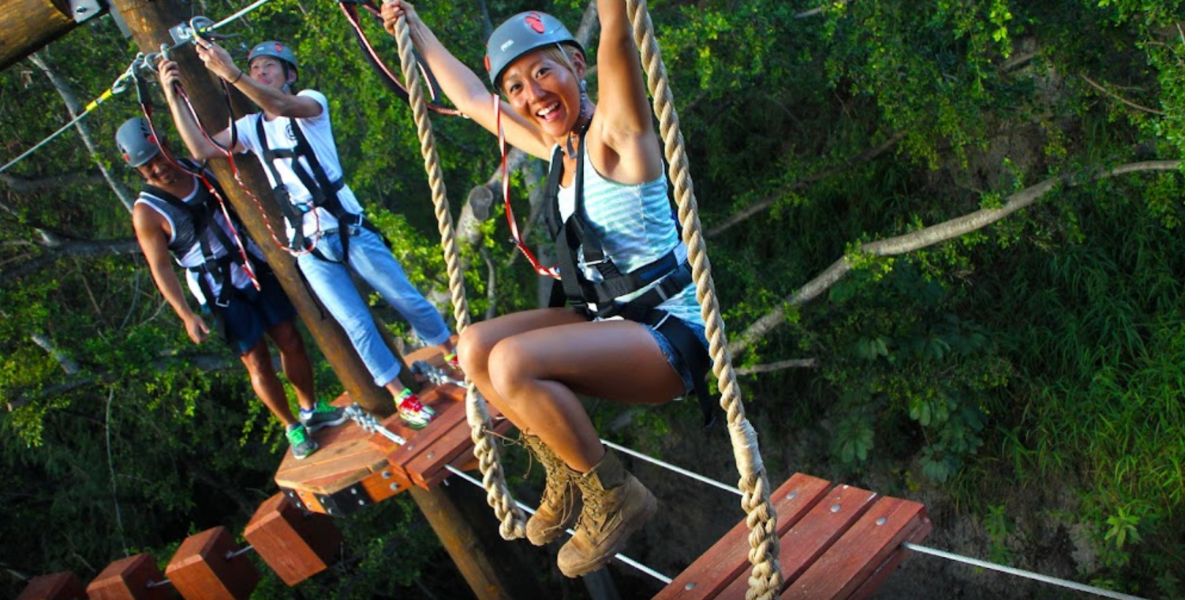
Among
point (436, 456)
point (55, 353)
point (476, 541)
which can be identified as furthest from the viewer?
point (55, 353)

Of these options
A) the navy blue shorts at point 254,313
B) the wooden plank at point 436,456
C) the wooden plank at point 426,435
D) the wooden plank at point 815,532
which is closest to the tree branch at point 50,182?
the navy blue shorts at point 254,313

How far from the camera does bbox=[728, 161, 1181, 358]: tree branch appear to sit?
5.53 meters

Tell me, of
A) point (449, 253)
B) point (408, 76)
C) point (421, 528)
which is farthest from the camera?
point (421, 528)

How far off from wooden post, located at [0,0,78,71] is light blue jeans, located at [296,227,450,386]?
4.17ft

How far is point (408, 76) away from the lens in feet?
8.71

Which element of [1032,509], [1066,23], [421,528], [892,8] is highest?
[892,8]

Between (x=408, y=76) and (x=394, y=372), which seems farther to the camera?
(x=394, y=372)

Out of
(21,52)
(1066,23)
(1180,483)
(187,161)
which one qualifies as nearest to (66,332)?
(187,161)

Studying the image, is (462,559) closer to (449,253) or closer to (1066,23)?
(449,253)

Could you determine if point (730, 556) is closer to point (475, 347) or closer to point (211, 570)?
point (475, 347)

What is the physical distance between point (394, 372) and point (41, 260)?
343 centimetres

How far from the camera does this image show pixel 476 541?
16.9 feet

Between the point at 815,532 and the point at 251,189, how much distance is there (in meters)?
2.55

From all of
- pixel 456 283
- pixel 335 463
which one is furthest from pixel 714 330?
pixel 335 463
